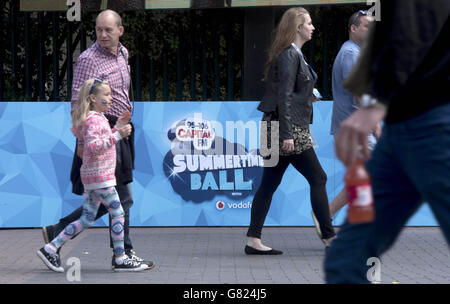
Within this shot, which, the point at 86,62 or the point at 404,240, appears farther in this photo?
the point at 404,240

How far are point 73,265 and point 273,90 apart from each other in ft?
7.04

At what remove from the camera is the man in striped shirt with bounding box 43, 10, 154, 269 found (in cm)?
600

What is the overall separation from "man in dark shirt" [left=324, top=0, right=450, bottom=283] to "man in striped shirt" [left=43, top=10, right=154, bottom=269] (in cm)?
344

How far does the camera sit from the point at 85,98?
5.83 meters

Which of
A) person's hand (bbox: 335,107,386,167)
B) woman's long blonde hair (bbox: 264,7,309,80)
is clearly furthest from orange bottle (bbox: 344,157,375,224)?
woman's long blonde hair (bbox: 264,7,309,80)

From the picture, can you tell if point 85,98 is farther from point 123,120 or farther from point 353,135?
point 353,135

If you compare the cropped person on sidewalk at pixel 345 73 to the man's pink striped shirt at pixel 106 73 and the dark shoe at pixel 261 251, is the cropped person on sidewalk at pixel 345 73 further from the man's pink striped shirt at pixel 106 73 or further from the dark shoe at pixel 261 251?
the man's pink striped shirt at pixel 106 73

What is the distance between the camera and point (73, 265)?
6.27 metres

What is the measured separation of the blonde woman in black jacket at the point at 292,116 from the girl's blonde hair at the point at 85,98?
1517 millimetres

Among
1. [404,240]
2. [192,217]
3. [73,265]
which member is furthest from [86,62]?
[404,240]

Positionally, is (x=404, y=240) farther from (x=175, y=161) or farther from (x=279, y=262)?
(x=175, y=161)

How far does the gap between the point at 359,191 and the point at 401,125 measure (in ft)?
0.89

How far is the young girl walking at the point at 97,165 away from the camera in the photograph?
226 inches

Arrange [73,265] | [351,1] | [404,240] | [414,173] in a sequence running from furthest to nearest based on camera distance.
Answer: [351,1] < [404,240] < [73,265] < [414,173]
